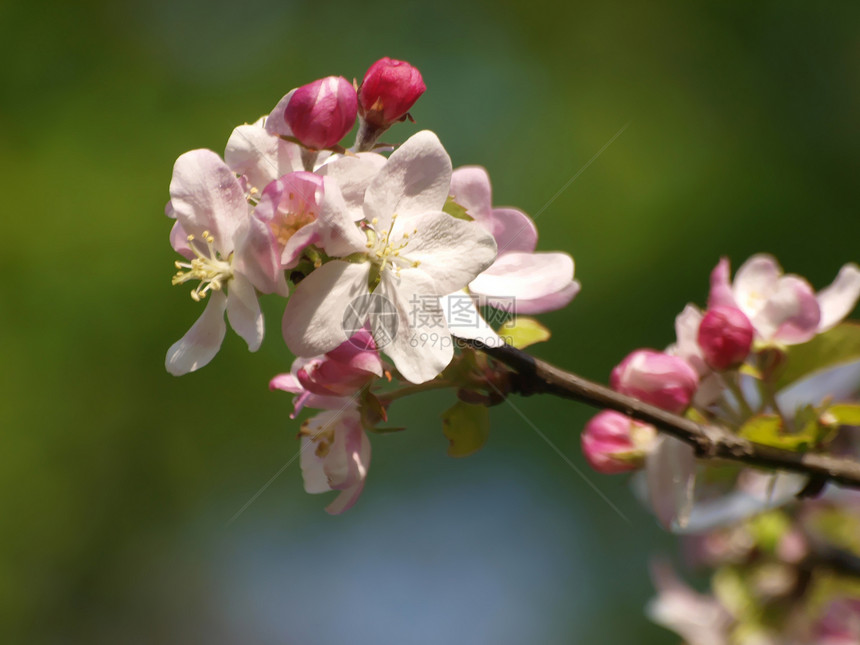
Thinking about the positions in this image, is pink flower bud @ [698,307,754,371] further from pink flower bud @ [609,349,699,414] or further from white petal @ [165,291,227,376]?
white petal @ [165,291,227,376]

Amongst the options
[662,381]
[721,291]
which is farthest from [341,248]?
[721,291]

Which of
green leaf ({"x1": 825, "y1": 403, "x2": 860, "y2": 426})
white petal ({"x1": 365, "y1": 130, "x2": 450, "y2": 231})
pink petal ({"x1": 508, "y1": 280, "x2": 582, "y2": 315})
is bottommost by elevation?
green leaf ({"x1": 825, "y1": 403, "x2": 860, "y2": 426})

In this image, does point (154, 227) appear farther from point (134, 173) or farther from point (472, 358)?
point (472, 358)

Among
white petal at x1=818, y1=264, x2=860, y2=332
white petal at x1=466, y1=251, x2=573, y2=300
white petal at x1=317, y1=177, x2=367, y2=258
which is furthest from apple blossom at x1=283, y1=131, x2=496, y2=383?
white petal at x1=818, y1=264, x2=860, y2=332

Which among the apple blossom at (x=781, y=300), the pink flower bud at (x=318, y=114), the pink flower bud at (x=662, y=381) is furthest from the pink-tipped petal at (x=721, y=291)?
the pink flower bud at (x=318, y=114)

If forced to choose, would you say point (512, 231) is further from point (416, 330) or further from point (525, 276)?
point (416, 330)

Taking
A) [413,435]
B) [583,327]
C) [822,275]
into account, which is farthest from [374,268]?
[413,435]
